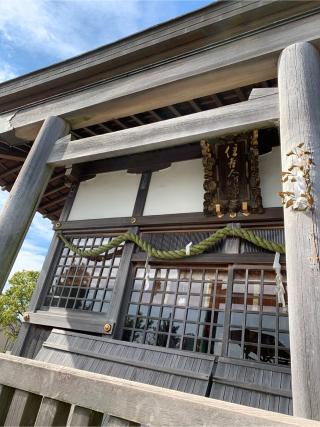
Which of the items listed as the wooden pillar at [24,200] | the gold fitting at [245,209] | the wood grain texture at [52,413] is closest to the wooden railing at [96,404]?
the wood grain texture at [52,413]

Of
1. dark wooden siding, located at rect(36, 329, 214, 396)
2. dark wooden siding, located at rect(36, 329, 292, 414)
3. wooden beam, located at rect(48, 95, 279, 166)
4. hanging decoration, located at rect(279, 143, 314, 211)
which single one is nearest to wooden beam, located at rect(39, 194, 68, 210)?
wooden beam, located at rect(48, 95, 279, 166)

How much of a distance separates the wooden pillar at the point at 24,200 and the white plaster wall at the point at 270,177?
321 cm

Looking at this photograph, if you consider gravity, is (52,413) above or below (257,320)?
below

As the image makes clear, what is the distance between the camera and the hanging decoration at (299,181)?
6.77 feet

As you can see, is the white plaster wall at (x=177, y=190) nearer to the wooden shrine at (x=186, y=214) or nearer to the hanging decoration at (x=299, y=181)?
the wooden shrine at (x=186, y=214)

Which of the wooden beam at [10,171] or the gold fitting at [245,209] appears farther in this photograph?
the wooden beam at [10,171]

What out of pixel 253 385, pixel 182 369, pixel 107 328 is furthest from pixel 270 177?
pixel 107 328

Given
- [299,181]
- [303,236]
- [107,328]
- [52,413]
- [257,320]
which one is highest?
[299,181]

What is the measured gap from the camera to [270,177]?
437 cm

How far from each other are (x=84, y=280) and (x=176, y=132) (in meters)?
3.37

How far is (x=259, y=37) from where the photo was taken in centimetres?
313

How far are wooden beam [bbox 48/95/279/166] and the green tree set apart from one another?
21038 mm

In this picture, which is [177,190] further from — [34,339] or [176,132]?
[34,339]

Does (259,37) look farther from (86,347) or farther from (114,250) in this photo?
(86,347)
